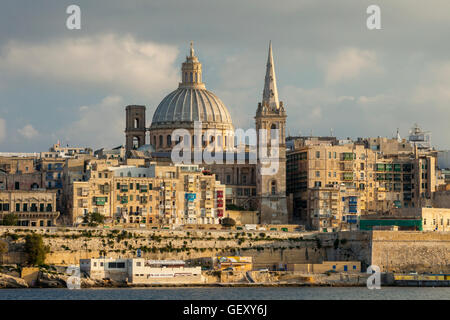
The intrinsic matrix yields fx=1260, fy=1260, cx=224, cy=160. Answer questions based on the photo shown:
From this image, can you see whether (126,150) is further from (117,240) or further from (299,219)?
(117,240)

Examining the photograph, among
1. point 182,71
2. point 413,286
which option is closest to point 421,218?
point 413,286

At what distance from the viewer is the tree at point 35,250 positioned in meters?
89.2

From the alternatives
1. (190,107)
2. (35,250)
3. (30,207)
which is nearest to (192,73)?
(190,107)

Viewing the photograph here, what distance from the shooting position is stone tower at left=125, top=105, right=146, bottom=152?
12325 cm

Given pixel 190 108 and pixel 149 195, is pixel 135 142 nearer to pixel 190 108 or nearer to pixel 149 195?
pixel 190 108

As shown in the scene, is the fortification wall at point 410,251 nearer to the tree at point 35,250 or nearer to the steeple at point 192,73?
the tree at point 35,250

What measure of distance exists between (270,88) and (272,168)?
25.2 ft

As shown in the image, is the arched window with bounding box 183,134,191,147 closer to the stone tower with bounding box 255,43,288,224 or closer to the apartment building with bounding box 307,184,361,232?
the stone tower with bounding box 255,43,288,224

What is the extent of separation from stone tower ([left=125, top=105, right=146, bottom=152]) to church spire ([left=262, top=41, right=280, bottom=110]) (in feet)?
48.1

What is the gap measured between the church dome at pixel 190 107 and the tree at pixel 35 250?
33.0 metres

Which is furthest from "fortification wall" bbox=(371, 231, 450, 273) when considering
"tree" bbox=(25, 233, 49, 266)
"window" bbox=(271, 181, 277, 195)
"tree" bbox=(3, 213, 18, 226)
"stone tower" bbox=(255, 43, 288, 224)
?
"tree" bbox=(3, 213, 18, 226)

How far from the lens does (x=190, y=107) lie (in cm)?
12138

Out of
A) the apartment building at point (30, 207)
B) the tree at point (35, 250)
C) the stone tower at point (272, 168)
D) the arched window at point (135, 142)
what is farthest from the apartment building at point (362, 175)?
the tree at point (35, 250)

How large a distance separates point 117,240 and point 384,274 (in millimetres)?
20157
